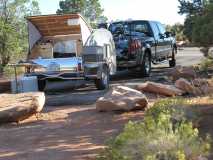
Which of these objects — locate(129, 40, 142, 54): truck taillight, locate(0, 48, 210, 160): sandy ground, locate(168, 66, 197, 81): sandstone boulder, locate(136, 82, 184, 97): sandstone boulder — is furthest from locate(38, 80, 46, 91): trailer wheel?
locate(168, 66, 197, 81): sandstone boulder

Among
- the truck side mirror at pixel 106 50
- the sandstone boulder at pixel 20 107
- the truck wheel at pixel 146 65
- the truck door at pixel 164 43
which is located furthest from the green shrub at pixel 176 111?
the truck door at pixel 164 43

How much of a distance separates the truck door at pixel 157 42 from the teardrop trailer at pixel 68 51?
3230 mm

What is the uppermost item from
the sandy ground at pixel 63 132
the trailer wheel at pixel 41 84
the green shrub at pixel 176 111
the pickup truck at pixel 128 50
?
the pickup truck at pixel 128 50

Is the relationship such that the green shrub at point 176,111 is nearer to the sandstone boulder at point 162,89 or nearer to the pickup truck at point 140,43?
the sandstone boulder at point 162,89

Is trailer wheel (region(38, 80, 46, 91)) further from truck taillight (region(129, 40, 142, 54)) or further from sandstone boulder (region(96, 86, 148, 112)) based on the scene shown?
sandstone boulder (region(96, 86, 148, 112))

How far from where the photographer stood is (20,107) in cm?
1055

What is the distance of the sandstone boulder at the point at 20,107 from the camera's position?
412 inches

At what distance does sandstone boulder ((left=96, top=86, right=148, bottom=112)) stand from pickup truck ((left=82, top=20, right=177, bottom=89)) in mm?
3536

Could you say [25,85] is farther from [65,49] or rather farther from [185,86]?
[185,86]

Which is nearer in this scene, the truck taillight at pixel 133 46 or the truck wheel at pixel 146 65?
the truck taillight at pixel 133 46

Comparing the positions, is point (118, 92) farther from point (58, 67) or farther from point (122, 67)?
point (122, 67)

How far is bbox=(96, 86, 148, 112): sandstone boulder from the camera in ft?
35.5

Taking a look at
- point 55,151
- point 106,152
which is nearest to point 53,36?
point 55,151

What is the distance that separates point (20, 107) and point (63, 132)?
1.40 metres
